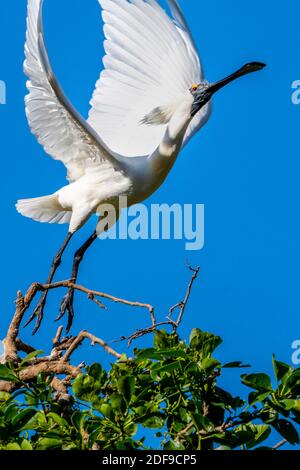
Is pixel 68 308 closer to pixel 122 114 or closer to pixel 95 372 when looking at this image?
pixel 122 114

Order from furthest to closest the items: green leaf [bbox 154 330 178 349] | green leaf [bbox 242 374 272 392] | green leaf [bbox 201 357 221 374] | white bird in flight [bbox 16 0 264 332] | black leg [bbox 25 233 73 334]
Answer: white bird in flight [bbox 16 0 264 332] < black leg [bbox 25 233 73 334] < green leaf [bbox 154 330 178 349] < green leaf [bbox 201 357 221 374] < green leaf [bbox 242 374 272 392]

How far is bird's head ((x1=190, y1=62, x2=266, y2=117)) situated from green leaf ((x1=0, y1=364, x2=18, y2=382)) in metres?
3.27

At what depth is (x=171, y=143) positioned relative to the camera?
657 centimetres

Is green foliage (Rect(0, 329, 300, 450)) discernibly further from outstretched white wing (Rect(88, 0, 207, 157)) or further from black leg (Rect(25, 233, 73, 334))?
outstretched white wing (Rect(88, 0, 207, 157))

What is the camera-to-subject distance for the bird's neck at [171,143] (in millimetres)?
6473

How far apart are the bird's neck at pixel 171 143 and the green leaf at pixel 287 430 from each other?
9.87 ft

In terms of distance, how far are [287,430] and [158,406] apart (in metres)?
0.41

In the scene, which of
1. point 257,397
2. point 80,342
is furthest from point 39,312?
point 257,397

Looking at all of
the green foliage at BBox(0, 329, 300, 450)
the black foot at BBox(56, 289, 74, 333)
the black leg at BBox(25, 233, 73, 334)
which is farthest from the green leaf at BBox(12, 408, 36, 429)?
the black foot at BBox(56, 289, 74, 333)

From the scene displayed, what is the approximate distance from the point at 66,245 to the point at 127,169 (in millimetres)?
566

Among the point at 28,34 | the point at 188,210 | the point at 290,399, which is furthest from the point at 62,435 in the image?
the point at 188,210

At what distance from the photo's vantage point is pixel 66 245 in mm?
6500

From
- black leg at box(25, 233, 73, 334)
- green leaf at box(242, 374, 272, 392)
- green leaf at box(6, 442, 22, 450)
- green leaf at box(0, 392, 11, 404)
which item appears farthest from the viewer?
black leg at box(25, 233, 73, 334)

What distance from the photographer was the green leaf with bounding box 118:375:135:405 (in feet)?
11.4
